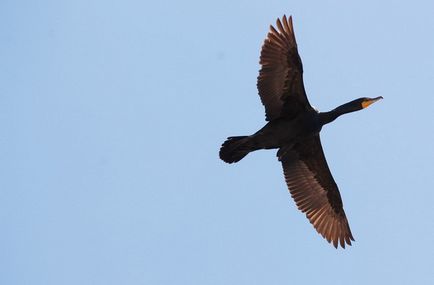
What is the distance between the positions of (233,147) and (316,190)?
2825 mm

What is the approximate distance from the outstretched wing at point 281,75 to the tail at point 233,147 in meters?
0.76

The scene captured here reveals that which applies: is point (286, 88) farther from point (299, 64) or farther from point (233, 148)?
point (233, 148)

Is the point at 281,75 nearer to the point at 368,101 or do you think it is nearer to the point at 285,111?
the point at 285,111

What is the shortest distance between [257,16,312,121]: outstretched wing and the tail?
76cm

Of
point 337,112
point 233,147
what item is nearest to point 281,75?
point 337,112

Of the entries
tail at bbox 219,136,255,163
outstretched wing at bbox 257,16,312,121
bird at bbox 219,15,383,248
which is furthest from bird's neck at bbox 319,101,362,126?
tail at bbox 219,136,255,163

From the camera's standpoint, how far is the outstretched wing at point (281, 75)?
15.3 metres

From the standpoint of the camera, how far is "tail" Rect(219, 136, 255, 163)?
1543 centimetres

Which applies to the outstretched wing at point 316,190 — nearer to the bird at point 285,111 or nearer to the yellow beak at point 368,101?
the bird at point 285,111

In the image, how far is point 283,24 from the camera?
15.3m

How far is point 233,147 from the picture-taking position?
15445 millimetres

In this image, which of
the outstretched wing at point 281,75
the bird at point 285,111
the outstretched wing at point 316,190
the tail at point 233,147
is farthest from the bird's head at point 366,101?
the tail at point 233,147

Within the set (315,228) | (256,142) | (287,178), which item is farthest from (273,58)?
(315,228)

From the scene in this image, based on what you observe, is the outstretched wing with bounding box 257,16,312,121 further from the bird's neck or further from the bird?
the bird's neck
